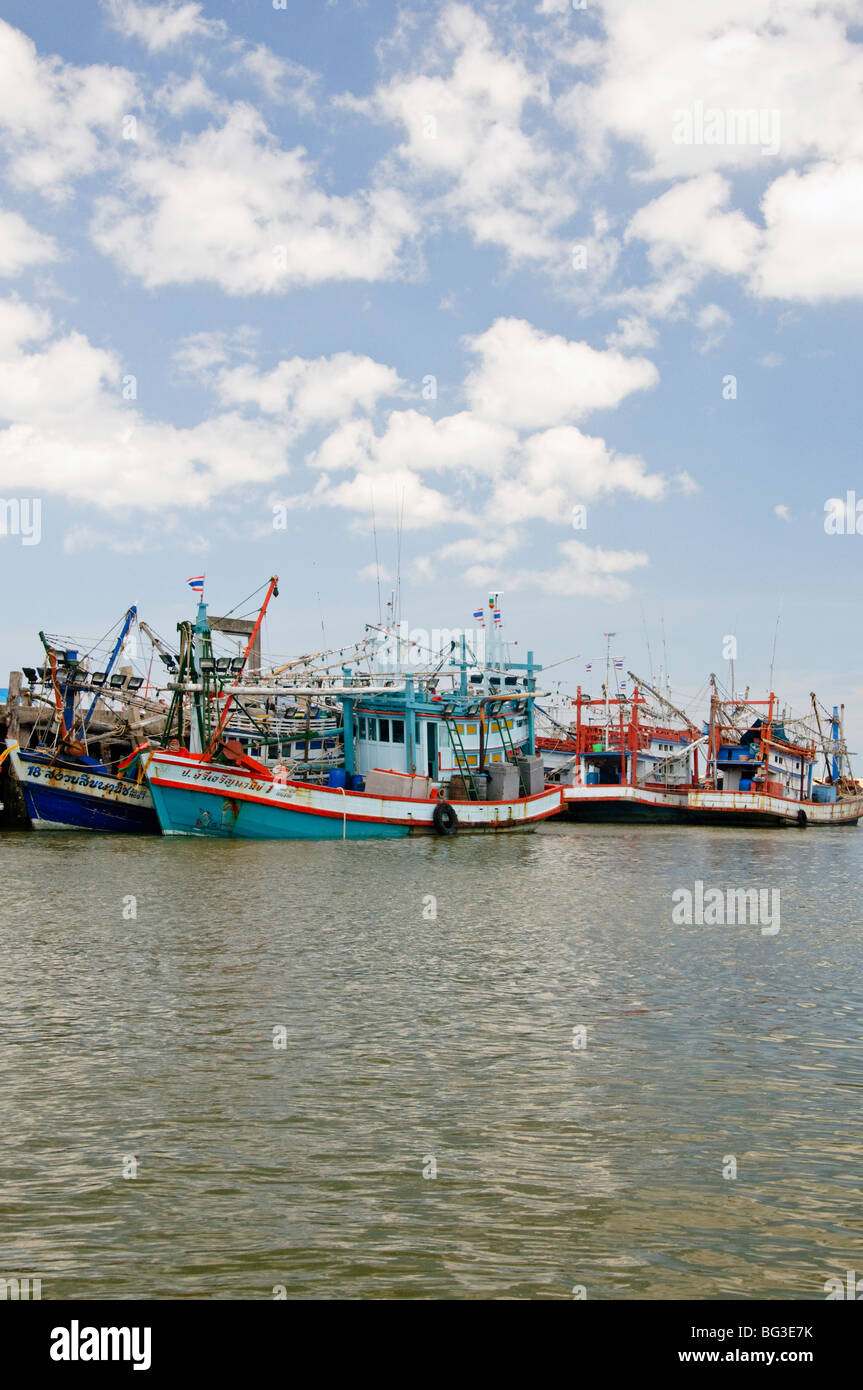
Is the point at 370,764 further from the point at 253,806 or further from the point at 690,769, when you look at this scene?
the point at 690,769

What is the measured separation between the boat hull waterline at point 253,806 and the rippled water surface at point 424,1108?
1747cm

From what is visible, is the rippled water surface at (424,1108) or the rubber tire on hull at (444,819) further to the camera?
the rubber tire on hull at (444,819)

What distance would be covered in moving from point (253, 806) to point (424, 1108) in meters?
28.9

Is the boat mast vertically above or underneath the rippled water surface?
above

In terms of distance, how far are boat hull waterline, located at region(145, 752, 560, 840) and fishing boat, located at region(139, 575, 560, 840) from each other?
0.12 feet

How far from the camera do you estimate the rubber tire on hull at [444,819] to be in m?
41.2

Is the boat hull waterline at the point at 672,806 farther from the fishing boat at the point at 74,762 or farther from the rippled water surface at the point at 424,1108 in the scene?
the rippled water surface at the point at 424,1108

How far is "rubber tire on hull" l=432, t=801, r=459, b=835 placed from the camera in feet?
135
